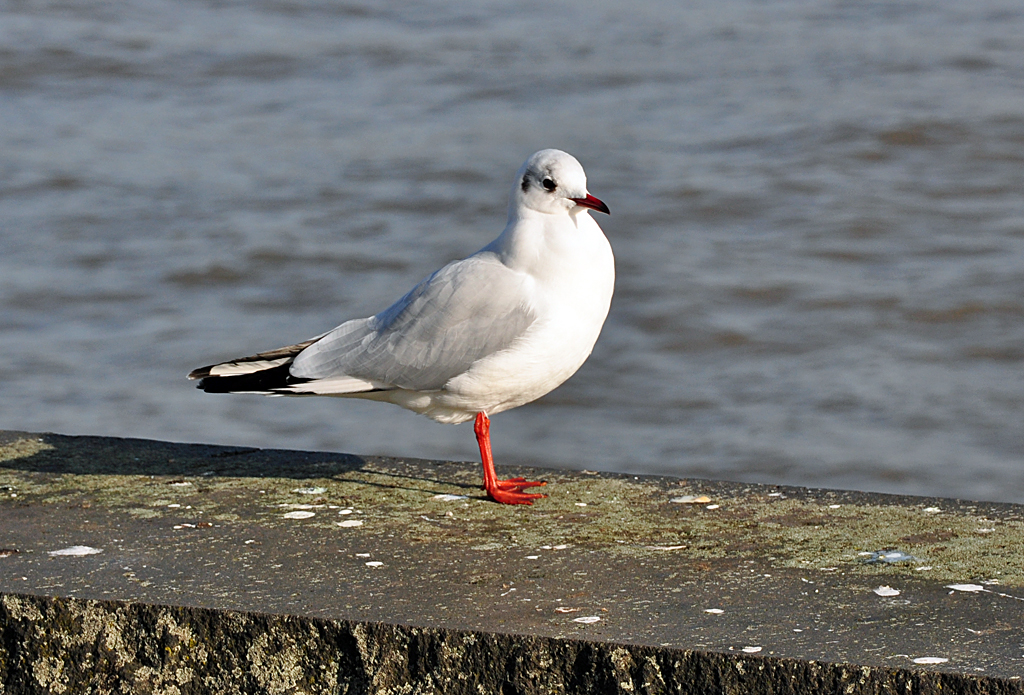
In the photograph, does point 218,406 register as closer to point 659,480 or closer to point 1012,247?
point 659,480

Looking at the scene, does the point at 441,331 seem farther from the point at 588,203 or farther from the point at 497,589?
the point at 497,589

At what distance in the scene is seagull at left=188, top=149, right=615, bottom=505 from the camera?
3619mm

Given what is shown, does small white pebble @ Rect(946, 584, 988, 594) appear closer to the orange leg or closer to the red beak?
the orange leg

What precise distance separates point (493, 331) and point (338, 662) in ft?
4.03

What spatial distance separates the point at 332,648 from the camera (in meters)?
2.60

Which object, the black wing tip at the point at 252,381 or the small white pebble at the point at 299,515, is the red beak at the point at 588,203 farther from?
the small white pebble at the point at 299,515

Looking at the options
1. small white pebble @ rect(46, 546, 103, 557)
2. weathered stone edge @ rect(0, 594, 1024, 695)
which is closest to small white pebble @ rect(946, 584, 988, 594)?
weathered stone edge @ rect(0, 594, 1024, 695)

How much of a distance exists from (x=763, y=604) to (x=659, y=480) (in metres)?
0.97

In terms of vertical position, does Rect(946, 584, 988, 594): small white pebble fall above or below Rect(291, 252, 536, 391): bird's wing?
below

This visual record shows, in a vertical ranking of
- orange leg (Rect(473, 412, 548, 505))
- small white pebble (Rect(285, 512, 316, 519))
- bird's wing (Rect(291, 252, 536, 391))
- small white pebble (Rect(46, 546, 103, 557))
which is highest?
bird's wing (Rect(291, 252, 536, 391))


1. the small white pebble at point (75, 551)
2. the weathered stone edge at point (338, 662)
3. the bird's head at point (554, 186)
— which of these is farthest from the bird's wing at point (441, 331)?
the weathered stone edge at point (338, 662)

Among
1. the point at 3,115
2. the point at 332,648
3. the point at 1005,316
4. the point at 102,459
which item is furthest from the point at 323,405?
the point at 3,115

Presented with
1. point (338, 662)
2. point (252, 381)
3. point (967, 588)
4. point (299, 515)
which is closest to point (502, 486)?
point (299, 515)

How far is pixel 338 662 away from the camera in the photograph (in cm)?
261
